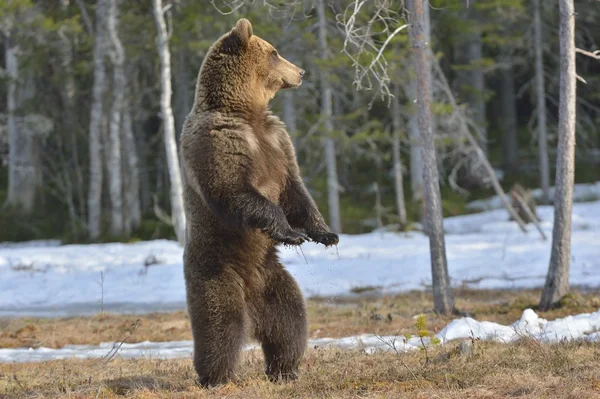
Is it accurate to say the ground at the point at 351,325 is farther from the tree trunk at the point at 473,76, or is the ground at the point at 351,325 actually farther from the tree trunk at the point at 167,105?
the tree trunk at the point at 473,76

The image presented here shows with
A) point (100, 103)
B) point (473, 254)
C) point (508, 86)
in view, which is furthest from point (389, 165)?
point (473, 254)

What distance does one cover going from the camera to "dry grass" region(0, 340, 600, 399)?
6254 mm

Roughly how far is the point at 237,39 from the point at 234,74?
0.28 metres

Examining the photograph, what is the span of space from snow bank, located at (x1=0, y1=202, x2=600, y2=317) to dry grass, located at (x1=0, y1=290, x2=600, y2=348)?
145 cm

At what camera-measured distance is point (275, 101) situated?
95.4 feet

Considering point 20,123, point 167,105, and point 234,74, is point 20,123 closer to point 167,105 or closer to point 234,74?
point 167,105

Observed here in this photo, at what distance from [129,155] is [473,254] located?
13.8 meters

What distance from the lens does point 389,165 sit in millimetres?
43094

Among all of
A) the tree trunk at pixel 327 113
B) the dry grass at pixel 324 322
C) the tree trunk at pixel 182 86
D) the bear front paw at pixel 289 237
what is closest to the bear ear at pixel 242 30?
the bear front paw at pixel 289 237

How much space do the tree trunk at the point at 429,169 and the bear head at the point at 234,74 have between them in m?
4.94

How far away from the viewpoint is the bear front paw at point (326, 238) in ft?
21.6

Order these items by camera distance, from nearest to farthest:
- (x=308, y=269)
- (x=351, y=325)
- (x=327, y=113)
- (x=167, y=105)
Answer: (x=351, y=325) → (x=308, y=269) → (x=167, y=105) → (x=327, y=113)

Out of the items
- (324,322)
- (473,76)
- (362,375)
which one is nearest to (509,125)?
(473,76)

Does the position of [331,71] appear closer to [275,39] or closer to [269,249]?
[275,39]
